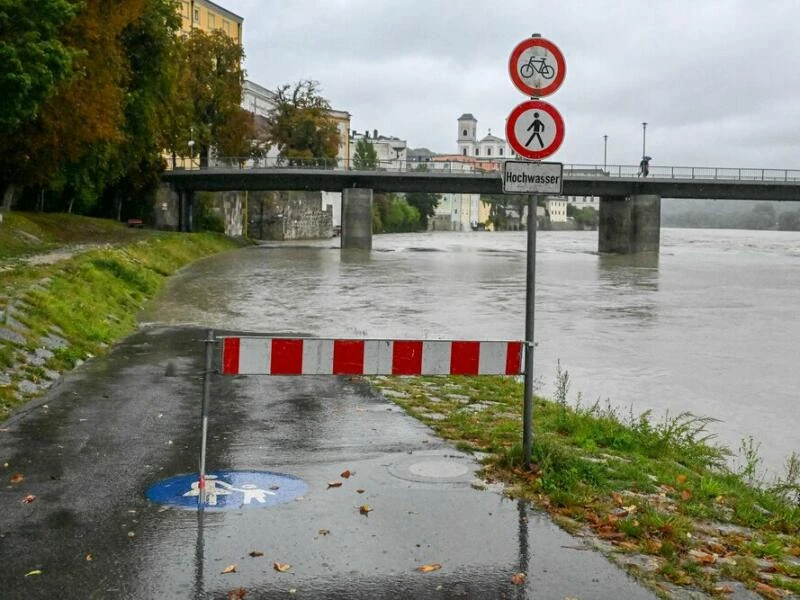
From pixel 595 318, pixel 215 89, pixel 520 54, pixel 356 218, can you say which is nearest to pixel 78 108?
pixel 595 318

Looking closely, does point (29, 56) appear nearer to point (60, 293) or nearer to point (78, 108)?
point (78, 108)

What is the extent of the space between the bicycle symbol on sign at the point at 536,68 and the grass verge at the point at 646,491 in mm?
3014

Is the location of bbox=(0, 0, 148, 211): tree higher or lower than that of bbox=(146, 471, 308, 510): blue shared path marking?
higher

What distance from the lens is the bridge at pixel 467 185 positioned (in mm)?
75438

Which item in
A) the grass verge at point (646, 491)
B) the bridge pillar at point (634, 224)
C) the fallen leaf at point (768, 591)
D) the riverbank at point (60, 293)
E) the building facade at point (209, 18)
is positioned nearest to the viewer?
the fallen leaf at point (768, 591)

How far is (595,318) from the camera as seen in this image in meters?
28.2

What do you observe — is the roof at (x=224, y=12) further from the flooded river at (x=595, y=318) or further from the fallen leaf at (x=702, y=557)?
the fallen leaf at (x=702, y=557)

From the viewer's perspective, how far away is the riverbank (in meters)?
12.8

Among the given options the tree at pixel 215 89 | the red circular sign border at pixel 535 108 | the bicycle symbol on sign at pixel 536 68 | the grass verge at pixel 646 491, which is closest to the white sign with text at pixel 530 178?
the red circular sign border at pixel 535 108

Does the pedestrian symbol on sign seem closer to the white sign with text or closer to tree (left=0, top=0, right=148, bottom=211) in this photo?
the white sign with text

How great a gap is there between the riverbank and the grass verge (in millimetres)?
4554

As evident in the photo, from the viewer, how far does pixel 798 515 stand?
7.58 m

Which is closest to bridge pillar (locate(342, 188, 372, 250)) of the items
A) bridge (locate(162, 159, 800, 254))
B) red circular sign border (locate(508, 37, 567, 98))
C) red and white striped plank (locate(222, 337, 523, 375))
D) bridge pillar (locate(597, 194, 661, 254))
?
bridge (locate(162, 159, 800, 254))

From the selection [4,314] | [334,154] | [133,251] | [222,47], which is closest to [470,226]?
[334,154]
